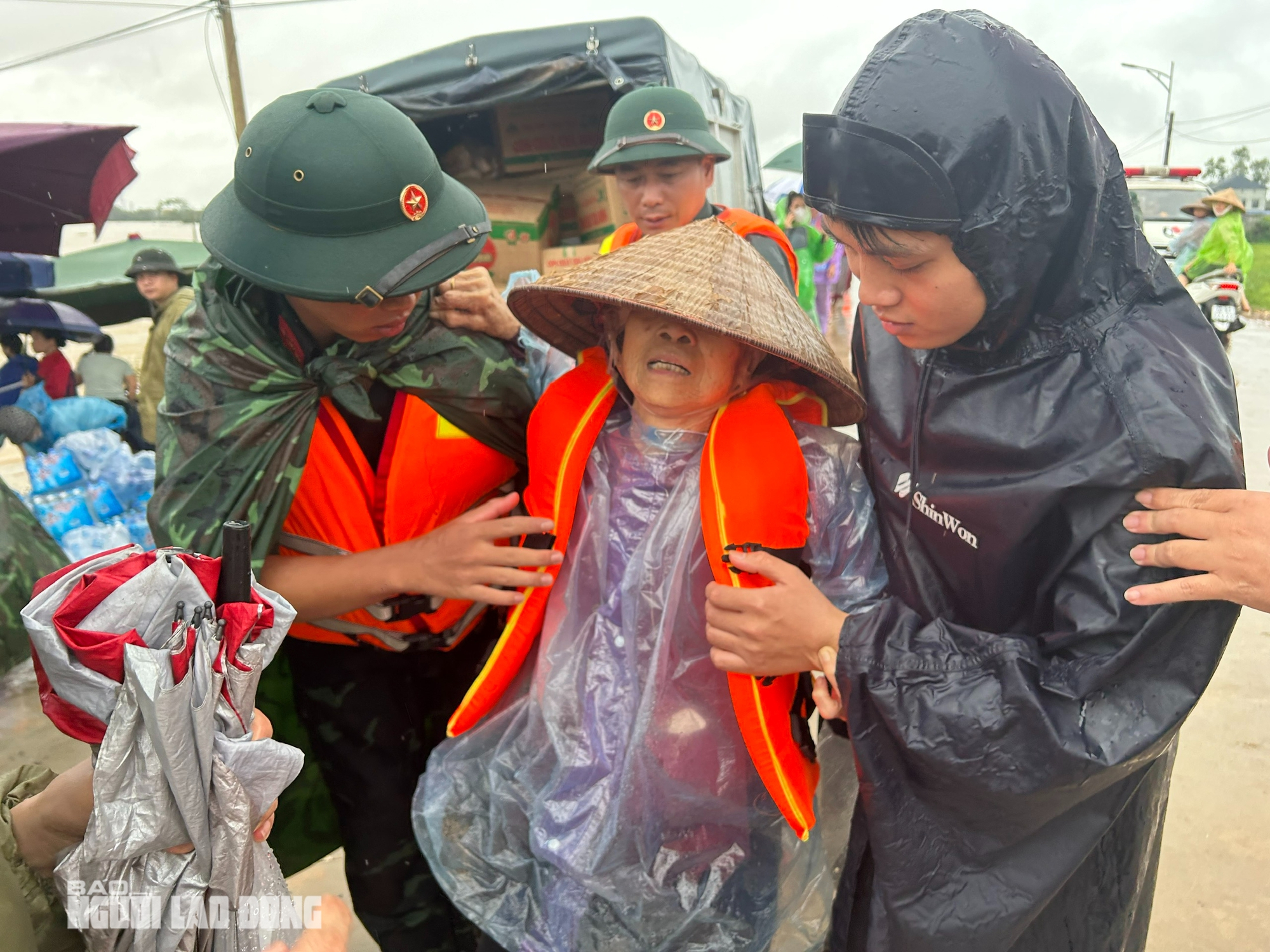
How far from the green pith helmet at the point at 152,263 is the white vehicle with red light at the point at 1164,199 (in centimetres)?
1244

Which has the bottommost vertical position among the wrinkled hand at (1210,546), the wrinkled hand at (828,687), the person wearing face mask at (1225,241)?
the person wearing face mask at (1225,241)

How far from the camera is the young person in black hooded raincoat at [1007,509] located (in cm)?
122

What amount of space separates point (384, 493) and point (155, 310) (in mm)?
6458

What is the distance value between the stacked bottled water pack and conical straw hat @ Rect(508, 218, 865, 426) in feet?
14.2

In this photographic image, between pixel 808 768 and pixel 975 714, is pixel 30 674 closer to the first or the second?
pixel 808 768

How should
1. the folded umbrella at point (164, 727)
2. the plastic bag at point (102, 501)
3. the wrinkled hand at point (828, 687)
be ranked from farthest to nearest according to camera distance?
1. the plastic bag at point (102, 501)
2. the wrinkled hand at point (828, 687)
3. the folded umbrella at point (164, 727)

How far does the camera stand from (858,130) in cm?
130

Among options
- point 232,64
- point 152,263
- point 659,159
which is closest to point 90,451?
point 152,263

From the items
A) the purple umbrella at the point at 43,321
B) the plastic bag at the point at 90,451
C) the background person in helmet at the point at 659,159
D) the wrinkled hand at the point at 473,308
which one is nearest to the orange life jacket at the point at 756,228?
the background person in helmet at the point at 659,159

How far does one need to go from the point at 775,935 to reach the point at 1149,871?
2.38 ft

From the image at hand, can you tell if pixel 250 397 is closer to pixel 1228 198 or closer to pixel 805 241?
pixel 805 241

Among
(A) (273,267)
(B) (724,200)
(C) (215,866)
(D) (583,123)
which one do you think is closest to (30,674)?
(A) (273,267)

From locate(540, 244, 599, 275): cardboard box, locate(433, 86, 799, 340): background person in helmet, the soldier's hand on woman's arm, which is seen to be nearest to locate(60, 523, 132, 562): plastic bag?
locate(540, 244, 599, 275): cardboard box

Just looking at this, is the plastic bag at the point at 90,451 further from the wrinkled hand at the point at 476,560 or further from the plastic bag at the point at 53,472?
the wrinkled hand at the point at 476,560
